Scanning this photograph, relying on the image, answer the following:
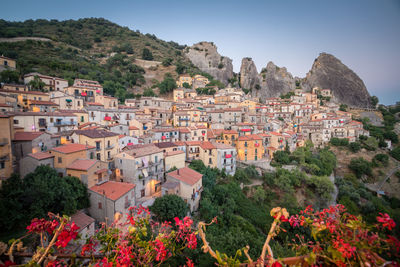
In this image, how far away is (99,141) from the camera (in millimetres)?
19094

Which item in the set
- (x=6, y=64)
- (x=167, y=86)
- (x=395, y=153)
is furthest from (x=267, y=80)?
(x=6, y=64)

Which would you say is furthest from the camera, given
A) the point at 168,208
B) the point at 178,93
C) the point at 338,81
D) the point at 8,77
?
the point at 338,81

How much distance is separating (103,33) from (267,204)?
99.1 metres

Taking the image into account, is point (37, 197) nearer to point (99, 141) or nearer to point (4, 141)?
point (4, 141)

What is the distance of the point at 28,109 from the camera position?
22.9 m

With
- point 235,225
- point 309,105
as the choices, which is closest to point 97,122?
point 235,225

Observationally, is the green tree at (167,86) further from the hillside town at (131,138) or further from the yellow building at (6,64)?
the yellow building at (6,64)

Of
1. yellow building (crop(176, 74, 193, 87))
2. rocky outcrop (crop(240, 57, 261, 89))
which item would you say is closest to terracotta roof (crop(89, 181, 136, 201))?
yellow building (crop(176, 74, 193, 87))

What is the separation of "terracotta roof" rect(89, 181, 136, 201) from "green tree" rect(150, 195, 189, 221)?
10.2 feet

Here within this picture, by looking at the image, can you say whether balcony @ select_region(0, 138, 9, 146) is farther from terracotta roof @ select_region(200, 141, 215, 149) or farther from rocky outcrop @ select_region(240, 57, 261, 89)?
rocky outcrop @ select_region(240, 57, 261, 89)

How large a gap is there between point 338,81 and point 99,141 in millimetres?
80676

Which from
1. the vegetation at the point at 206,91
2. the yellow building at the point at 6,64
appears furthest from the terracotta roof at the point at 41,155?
the vegetation at the point at 206,91

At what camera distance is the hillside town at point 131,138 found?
1507cm

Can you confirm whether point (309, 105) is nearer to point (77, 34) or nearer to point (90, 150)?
point (90, 150)
